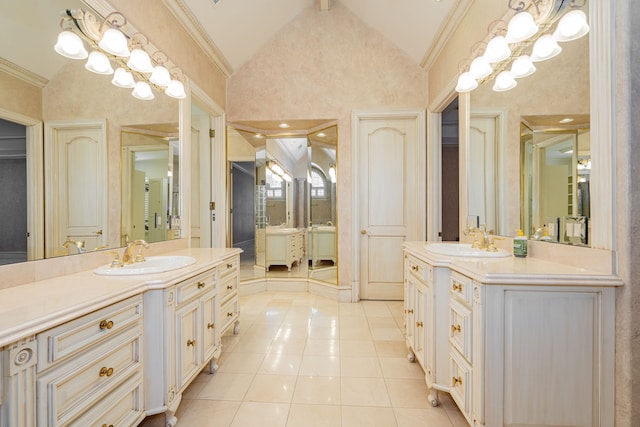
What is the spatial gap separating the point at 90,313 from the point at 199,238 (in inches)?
94.7

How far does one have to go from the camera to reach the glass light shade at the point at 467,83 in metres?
2.29

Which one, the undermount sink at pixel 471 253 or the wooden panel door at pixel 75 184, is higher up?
the wooden panel door at pixel 75 184

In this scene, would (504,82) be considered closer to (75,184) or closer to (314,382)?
(314,382)

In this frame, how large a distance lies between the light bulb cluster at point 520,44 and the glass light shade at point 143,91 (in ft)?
7.76

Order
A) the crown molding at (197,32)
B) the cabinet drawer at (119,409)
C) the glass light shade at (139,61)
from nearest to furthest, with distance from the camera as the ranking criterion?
the cabinet drawer at (119,409), the glass light shade at (139,61), the crown molding at (197,32)

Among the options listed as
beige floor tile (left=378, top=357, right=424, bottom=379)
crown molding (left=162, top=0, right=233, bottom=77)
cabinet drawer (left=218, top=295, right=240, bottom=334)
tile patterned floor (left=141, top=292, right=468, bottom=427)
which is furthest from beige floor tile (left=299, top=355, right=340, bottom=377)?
crown molding (left=162, top=0, right=233, bottom=77)

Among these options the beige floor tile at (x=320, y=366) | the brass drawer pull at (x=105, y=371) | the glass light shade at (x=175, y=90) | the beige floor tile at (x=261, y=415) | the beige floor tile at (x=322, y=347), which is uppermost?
the glass light shade at (x=175, y=90)

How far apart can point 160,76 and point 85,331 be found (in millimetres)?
1875

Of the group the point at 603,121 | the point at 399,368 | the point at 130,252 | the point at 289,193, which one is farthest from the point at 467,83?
the point at 289,193

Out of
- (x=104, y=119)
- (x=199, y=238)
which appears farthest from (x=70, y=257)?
(x=199, y=238)

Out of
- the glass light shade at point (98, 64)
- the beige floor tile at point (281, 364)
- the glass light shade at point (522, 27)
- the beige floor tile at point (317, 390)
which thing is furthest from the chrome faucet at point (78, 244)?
the glass light shade at point (522, 27)

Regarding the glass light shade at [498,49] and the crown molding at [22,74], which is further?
the glass light shade at [498,49]

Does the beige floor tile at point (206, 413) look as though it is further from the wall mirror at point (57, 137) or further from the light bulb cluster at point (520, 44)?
the light bulb cluster at point (520, 44)

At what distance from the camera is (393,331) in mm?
2818
